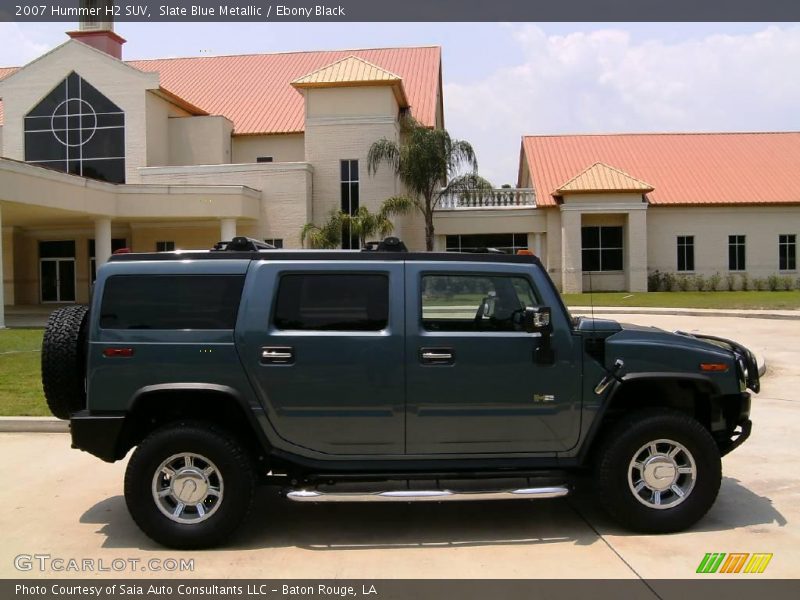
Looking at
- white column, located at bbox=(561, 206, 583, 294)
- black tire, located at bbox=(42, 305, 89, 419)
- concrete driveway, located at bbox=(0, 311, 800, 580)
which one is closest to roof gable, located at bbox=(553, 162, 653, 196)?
white column, located at bbox=(561, 206, 583, 294)

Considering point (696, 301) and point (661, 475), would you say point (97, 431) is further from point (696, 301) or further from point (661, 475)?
point (696, 301)

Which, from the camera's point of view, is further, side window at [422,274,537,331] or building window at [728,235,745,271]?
building window at [728,235,745,271]

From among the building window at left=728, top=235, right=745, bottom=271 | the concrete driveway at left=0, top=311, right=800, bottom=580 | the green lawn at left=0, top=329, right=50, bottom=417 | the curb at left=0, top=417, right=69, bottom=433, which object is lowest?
the concrete driveway at left=0, top=311, right=800, bottom=580

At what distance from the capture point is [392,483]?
5426 mm

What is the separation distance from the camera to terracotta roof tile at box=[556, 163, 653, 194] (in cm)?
3638

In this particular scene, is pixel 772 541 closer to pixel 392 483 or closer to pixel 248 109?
pixel 392 483

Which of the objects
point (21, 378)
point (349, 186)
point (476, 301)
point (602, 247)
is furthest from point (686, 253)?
point (476, 301)


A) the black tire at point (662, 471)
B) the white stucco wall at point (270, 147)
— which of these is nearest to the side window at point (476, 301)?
the black tire at point (662, 471)

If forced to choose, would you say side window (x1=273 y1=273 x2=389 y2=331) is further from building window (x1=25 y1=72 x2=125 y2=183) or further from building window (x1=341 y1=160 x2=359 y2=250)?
building window (x1=25 y1=72 x2=125 y2=183)

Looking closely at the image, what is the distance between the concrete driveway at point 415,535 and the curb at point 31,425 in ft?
4.46

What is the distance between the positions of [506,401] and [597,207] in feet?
108

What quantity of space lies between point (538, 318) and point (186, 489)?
267 cm

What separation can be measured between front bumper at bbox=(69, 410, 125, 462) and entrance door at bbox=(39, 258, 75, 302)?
3409 centimetres
